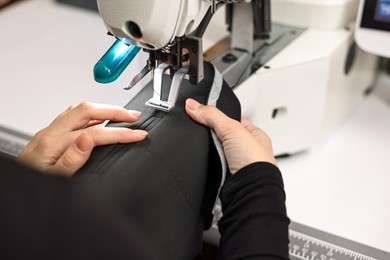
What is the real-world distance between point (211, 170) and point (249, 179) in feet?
0.26

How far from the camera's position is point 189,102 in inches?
32.7

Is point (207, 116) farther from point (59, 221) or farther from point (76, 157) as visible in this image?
point (59, 221)

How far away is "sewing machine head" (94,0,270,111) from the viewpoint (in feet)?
2.32

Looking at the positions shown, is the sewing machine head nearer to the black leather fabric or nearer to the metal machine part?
the black leather fabric

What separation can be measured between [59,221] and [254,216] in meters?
0.36

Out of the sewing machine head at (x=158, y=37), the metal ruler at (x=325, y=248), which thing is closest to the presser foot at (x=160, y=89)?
the sewing machine head at (x=158, y=37)

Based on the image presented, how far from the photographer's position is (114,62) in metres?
0.78

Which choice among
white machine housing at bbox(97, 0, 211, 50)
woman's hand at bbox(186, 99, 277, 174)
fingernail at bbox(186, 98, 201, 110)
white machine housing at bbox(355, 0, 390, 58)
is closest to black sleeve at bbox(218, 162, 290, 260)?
woman's hand at bbox(186, 99, 277, 174)

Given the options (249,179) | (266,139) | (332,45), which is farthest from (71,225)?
(332,45)

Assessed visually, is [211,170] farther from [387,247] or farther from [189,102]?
[387,247]

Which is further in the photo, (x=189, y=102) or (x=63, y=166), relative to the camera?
(x=189, y=102)

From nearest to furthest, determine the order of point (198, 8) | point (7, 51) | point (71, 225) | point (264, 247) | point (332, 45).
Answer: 1. point (71, 225)
2. point (264, 247)
3. point (198, 8)
4. point (332, 45)
5. point (7, 51)

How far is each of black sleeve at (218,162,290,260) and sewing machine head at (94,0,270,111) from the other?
164 millimetres

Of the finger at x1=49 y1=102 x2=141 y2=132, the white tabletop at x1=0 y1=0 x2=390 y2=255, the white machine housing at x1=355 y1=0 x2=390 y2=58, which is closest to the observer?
the finger at x1=49 y1=102 x2=141 y2=132
